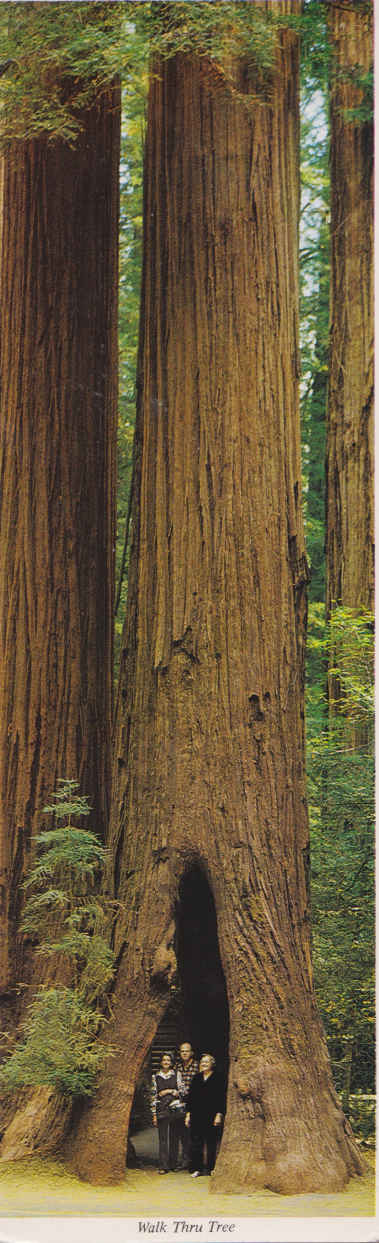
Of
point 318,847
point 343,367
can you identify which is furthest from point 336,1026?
point 343,367

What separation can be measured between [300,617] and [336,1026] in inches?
99.4

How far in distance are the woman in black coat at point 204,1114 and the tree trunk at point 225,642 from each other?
216mm

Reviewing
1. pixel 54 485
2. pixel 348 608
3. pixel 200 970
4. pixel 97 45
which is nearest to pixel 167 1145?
pixel 200 970

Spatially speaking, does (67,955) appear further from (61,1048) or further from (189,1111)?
(189,1111)

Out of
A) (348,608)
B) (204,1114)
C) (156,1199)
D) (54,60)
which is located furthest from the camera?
(348,608)

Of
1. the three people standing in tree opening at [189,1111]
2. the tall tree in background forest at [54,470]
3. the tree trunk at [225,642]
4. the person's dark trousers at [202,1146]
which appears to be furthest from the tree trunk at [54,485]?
the person's dark trousers at [202,1146]

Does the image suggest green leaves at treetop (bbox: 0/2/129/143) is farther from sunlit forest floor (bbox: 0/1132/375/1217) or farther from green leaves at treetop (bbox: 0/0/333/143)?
sunlit forest floor (bbox: 0/1132/375/1217)

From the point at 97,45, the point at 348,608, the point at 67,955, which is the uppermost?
the point at 97,45

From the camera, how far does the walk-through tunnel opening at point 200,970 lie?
707cm

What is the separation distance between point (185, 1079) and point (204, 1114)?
0.21m

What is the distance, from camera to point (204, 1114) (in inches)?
263

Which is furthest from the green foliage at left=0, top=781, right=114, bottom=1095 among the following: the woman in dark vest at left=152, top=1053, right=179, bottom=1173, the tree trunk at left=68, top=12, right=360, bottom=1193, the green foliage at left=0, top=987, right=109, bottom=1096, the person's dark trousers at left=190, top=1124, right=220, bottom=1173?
the person's dark trousers at left=190, top=1124, right=220, bottom=1173

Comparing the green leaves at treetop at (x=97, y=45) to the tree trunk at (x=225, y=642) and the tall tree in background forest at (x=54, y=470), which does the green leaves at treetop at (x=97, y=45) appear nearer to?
the tall tree in background forest at (x=54, y=470)

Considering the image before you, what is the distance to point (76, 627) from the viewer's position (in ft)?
28.0
